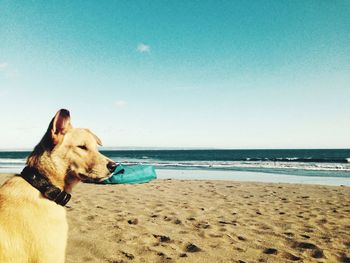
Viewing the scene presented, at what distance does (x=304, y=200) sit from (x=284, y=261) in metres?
6.42

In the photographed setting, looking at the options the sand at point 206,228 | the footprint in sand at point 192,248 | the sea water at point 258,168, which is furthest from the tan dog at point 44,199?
→ the sea water at point 258,168

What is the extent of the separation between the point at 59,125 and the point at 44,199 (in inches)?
27.2

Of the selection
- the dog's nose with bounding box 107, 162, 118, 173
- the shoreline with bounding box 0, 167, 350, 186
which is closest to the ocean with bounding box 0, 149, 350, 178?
the shoreline with bounding box 0, 167, 350, 186

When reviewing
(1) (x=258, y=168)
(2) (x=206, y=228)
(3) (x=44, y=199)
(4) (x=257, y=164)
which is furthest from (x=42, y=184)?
(4) (x=257, y=164)

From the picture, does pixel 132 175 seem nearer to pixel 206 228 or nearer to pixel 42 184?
pixel 206 228

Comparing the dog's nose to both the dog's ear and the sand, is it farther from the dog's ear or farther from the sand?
the sand

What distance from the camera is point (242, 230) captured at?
21.1 feet

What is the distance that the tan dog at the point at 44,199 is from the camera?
8.19ft

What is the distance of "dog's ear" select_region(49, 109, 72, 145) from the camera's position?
2633 millimetres

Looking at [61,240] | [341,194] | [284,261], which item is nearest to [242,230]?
[284,261]

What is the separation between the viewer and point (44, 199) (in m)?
2.66

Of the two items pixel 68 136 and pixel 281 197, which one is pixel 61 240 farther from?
pixel 281 197

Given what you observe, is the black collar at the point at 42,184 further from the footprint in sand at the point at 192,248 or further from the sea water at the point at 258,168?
the sea water at the point at 258,168

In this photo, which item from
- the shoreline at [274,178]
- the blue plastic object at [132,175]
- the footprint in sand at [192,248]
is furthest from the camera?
the shoreline at [274,178]
